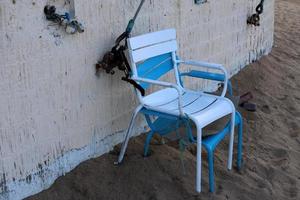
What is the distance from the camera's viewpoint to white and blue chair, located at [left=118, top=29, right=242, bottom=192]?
11.4 ft

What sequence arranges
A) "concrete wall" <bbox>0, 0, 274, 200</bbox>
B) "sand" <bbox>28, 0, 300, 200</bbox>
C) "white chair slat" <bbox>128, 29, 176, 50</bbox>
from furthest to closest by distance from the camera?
1. "white chair slat" <bbox>128, 29, 176, 50</bbox>
2. "sand" <bbox>28, 0, 300, 200</bbox>
3. "concrete wall" <bbox>0, 0, 274, 200</bbox>

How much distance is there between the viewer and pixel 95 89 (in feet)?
12.2

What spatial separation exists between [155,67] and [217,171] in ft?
3.05

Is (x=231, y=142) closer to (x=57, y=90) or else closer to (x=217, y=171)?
(x=217, y=171)

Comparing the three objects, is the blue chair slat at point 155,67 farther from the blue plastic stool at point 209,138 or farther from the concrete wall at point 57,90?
the blue plastic stool at point 209,138

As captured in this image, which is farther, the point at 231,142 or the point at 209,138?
the point at 231,142

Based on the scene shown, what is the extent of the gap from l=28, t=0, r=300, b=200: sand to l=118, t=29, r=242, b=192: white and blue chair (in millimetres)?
121

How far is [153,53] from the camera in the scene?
3.92 metres

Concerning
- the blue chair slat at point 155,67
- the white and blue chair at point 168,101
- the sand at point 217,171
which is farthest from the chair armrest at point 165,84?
the sand at point 217,171

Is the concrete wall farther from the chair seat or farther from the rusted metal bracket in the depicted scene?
the chair seat

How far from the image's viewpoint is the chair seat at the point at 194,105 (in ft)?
11.5

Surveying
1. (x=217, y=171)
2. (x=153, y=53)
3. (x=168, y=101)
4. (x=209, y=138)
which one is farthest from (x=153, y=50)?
(x=217, y=171)

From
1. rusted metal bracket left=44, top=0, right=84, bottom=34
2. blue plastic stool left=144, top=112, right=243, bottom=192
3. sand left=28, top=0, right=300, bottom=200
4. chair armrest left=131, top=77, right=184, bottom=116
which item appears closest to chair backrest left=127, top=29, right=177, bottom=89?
chair armrest left=131, top=77, right=184, bottom=116

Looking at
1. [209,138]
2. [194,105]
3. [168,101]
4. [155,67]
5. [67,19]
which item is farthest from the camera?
[155,67]
